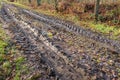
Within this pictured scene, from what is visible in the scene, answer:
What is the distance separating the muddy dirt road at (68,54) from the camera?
272 inches

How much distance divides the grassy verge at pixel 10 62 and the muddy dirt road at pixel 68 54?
341mm

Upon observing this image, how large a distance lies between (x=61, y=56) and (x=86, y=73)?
1706mm

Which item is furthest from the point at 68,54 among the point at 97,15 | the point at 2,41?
the point at 97,15

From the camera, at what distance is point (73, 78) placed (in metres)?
6.48

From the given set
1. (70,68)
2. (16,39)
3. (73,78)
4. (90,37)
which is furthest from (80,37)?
(73,78)

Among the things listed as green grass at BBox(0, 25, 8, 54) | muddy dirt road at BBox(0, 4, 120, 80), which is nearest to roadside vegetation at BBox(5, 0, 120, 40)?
muddy dirt road at BBox(0, 4, 120, 80)

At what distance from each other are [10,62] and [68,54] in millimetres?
2469

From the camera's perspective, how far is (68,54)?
8.70m

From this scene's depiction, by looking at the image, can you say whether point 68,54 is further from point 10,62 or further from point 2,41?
point 2,41

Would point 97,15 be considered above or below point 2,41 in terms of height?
above

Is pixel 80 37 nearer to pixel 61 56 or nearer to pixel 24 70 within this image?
pixel 61 56

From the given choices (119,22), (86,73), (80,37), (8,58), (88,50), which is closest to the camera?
(86,73)

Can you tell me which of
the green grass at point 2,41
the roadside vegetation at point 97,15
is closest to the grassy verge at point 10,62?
the green grass at point 2,41

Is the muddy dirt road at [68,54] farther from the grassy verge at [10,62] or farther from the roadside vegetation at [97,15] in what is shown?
the roadside vegetation at [97,15]
